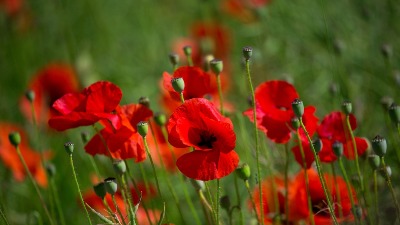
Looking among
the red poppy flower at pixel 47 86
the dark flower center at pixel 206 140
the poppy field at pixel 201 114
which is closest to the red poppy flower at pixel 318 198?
the poppy field at pixel 201 114

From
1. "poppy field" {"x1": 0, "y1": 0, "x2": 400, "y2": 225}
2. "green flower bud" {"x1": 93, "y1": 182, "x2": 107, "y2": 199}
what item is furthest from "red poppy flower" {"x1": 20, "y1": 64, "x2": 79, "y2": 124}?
"green flower bud" {"x1": 93, "y1": 182, "x2": 107, "y2": 199}

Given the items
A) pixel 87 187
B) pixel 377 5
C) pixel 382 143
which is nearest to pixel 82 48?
pixel 87 187

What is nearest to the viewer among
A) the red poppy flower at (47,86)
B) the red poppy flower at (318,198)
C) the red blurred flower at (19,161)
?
the red poppy flower at (318,198)

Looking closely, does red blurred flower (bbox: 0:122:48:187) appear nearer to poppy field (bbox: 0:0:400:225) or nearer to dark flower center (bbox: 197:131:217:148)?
poppy field (bbox: 0:0:400:225)

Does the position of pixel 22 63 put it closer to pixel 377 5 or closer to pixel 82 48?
pixel 82 48

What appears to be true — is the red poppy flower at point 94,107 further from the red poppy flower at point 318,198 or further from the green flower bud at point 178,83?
the red poppy flower at point 318,198

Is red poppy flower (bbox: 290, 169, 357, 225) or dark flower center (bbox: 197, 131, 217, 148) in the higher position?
dark flower center (bbox: 197, 131, 217, 148)
